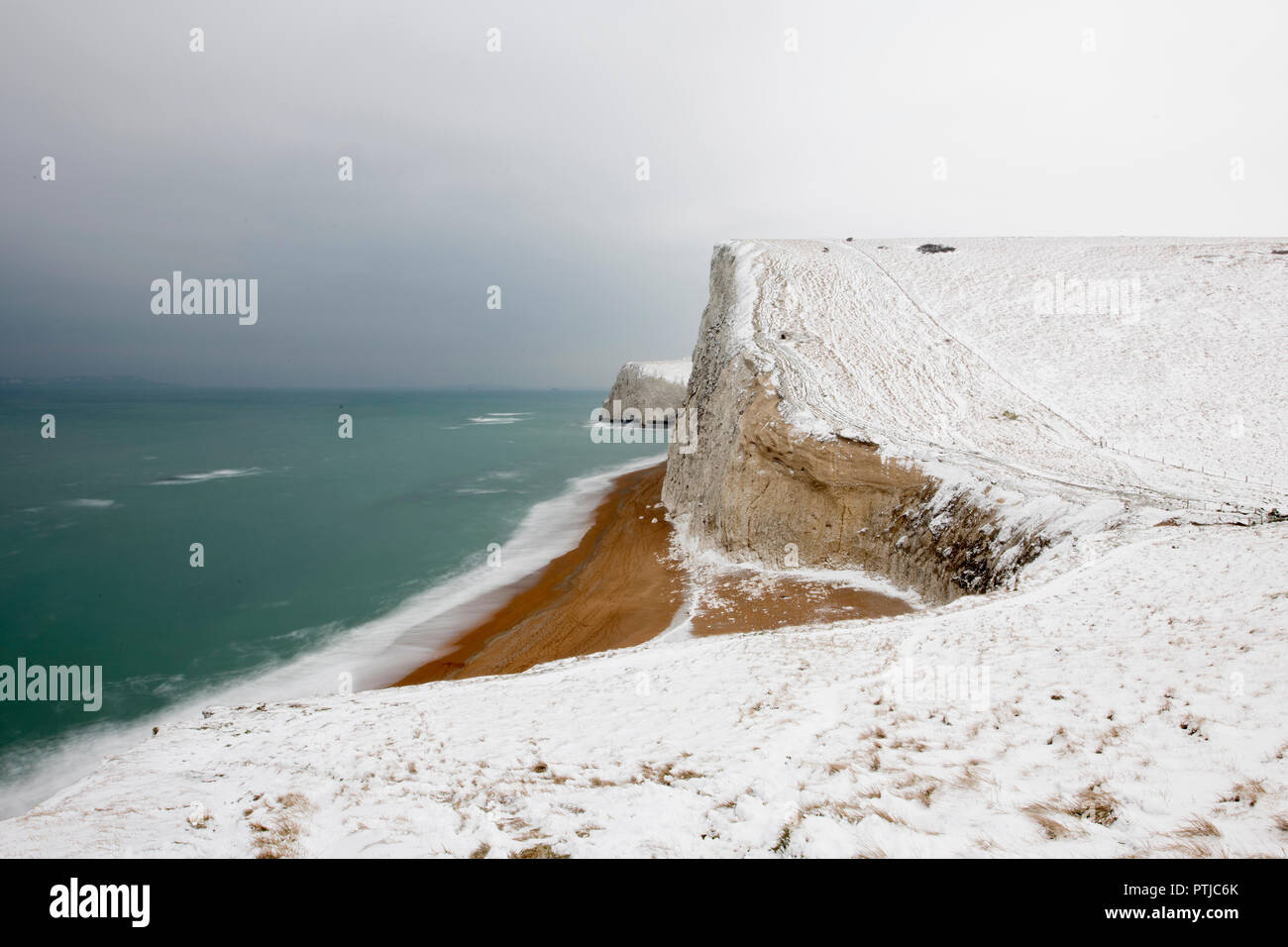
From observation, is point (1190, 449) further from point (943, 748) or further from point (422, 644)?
point (422, 644)

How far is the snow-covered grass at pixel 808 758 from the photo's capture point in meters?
3.43

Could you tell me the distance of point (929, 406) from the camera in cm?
2073

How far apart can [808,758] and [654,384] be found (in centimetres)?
6949

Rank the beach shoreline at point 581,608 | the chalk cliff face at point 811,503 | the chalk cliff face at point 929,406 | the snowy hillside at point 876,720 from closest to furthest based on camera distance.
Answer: the snowy hillside at point 876,720
the chalk cliff face at point 811,503
the chalk cliff face at point 929,406
the beach shoreline at point 581,608

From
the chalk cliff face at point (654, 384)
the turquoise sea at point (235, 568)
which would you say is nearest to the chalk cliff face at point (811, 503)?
the turquoise sea at point (235, 568)

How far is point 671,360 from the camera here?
254 ft

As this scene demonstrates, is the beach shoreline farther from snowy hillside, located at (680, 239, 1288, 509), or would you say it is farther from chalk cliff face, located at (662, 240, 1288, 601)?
snowy hillside, located at (680, 239, 1288, 509)

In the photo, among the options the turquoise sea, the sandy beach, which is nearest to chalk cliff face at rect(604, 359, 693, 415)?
the turquoise sea

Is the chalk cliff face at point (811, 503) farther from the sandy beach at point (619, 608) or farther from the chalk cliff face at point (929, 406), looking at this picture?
the sandy beach at point (619, 608)

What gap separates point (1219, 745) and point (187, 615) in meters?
23.0

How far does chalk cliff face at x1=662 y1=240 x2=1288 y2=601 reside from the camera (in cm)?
1302

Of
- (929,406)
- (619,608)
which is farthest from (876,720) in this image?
(929,406)

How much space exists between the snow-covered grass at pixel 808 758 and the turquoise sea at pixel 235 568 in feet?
26.5
